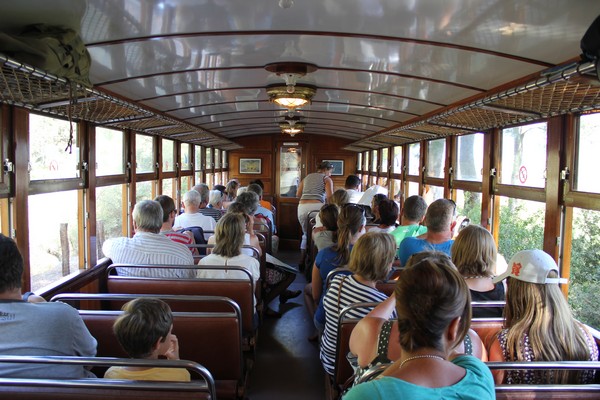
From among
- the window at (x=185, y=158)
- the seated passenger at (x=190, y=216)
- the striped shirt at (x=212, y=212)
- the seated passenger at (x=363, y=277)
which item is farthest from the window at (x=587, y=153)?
the window at (x=185, y=158)

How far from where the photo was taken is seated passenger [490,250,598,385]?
1.82 metres

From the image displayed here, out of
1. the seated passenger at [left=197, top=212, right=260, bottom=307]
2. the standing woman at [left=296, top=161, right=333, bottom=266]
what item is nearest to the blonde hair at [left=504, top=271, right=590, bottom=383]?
the seated passenger at [left=197, top=212, right=260, bottom=307]

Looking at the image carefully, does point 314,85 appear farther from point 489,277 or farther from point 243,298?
point 489,277

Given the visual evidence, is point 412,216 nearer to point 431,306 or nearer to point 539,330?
point 539,330

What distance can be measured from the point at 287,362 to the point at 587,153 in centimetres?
279

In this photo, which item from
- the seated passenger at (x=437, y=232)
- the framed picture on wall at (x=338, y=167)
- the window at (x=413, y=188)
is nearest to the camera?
the seated passenger at (x=437, y=232)

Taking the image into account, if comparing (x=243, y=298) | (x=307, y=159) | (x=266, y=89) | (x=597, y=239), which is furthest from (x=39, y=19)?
(x=307, y=159)

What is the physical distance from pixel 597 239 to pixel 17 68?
131 inches

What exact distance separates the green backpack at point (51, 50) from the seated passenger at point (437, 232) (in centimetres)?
242

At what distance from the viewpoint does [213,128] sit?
25.1 feet

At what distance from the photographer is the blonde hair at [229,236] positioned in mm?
3449

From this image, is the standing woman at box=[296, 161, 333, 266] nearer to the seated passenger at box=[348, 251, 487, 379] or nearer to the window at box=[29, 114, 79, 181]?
the window at box=[29, 114, 79, 181]

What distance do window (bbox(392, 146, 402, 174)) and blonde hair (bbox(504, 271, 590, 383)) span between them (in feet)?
19.7

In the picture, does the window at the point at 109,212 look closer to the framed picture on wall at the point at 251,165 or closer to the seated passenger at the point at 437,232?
the seated passenger at the point at 437,232
